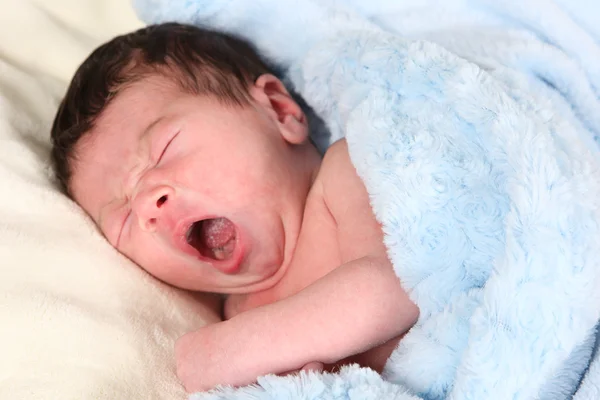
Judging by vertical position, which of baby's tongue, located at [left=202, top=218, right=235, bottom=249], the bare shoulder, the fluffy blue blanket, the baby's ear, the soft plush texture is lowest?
the soft plush texture

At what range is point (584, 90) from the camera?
958 millimetres

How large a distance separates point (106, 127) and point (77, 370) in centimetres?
45

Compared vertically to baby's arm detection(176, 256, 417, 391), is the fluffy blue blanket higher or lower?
higher

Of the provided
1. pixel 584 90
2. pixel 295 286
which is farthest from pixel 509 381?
Answer: pixel 584 90

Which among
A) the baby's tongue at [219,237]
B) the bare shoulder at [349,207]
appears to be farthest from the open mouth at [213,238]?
the bare shoulder at [349,207]

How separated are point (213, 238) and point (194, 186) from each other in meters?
0.12

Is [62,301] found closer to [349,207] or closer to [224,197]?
[224,197]

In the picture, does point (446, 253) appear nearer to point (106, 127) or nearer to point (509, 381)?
point (509, 381)

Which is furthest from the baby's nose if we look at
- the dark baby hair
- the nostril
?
the dark baby hair

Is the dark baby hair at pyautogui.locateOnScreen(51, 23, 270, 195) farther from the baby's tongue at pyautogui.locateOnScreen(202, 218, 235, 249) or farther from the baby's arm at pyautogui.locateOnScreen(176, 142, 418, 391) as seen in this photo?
the baby's arm at pyautogui.locateOnScreen(176, 142, 418, 391)

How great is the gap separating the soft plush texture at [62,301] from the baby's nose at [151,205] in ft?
0.26

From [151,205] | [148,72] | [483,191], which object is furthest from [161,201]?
[483,191]

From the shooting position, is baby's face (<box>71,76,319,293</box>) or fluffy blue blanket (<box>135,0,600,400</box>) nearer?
fluffy blue blanket (<box>135,0,600,400</box>)

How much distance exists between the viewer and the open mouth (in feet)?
3.43
